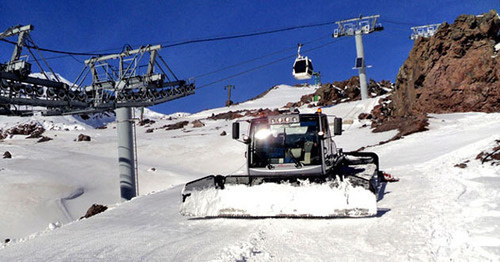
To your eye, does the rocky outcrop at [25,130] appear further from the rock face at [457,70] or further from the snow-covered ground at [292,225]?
the rock face at [457,70]

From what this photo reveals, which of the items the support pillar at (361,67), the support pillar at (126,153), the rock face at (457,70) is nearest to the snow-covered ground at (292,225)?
the support pillar at (126,153)

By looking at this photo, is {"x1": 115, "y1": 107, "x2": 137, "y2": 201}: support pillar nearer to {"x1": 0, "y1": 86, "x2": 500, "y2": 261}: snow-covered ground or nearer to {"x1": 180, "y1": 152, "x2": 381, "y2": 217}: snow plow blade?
{"x1": 0, "y1": 86, "x2": 500, "y2": 261}: snow-covered ground

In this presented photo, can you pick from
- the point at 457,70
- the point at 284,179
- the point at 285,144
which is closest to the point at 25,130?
the point at 457,70

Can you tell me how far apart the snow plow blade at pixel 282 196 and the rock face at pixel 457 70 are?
75.8 feet

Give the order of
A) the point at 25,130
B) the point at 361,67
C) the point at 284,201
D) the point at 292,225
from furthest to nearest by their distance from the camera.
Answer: the point at 25,130 < the point at 361,67 < the point at 284,201 < the point at 292,225

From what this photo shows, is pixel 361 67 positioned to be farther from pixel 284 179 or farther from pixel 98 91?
pixel 284 179

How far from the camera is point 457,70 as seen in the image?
27016 millimetres

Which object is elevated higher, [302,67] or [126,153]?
[302,67]

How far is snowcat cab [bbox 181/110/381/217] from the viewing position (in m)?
6.64

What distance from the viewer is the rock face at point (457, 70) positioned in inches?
998

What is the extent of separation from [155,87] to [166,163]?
6.21 metres

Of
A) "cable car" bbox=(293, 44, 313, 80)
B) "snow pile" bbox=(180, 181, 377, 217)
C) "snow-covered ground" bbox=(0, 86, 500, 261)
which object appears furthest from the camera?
"cable car" bbox=(293, 44, 313, 80)

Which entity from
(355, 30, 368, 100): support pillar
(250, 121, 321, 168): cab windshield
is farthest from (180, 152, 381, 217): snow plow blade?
(355, 30, 368, 100): support pillar

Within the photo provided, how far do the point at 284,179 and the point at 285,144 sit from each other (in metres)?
1.42
